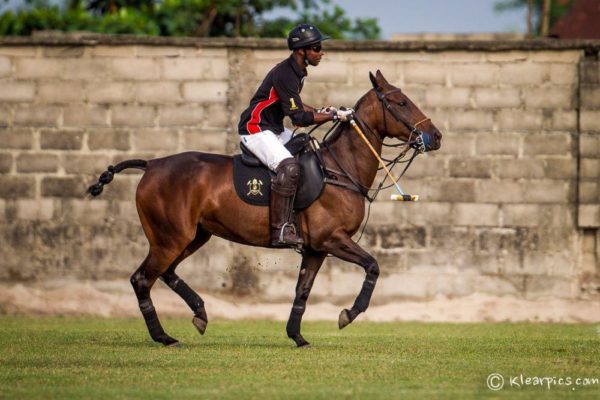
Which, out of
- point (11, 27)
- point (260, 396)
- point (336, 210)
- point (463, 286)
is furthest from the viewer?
point (11, 27)

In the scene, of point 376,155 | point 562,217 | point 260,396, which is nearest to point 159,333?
point 376,155

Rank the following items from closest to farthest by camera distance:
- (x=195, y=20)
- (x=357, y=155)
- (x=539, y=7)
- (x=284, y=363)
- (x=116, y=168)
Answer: (x=284, y=363), (x=357, y=155), (x=116, y=168), (x=195, y=20), (x=539, y=7)

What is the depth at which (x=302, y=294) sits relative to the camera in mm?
13406

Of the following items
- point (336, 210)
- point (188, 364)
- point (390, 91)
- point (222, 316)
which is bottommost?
point (222, 316)

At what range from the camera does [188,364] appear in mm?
11547

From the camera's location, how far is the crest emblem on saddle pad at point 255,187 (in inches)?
531

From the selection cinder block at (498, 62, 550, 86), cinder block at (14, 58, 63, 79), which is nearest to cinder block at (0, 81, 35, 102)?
cinder block at (14, 58, 63, 79)

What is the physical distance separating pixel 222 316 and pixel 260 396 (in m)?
9.41

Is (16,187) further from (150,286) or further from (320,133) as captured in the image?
(150,286)

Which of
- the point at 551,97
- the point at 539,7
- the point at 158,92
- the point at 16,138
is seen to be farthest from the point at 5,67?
the point at 539,7

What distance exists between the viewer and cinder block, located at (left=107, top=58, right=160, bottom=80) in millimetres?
19219

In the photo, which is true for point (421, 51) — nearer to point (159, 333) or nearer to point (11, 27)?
point (159, 333)

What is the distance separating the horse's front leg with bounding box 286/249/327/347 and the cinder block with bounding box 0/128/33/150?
723cm

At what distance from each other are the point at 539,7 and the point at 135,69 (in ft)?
118
